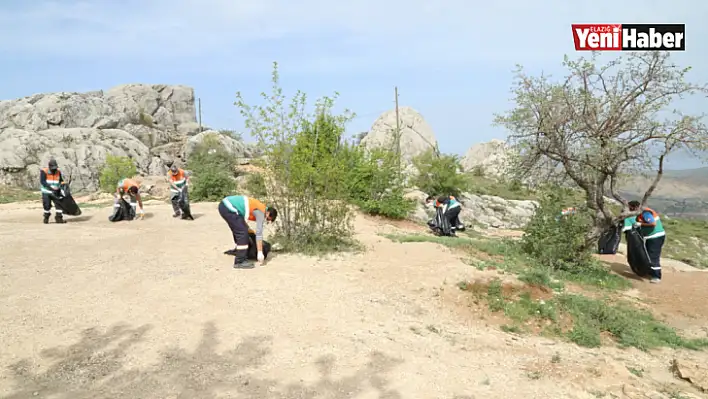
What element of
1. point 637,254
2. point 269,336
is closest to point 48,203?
point 269,336

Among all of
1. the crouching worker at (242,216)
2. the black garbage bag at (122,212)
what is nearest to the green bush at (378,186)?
the black garbage bag at (122,212)

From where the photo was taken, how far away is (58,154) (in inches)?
1044

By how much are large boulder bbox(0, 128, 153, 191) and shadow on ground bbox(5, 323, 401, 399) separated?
24.7 metres

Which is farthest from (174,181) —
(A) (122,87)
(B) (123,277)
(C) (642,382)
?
(A) (122,87)

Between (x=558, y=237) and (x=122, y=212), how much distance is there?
10.3 metres

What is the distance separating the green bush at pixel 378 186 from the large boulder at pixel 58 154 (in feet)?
57.8

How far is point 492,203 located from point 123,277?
72.2ft

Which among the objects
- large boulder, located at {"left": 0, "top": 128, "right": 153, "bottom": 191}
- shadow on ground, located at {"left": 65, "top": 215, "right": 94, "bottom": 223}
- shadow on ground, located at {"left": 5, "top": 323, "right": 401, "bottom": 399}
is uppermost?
large boulder, located at {"left": 0, "top": 128, "right": 153, "bottom": 191}

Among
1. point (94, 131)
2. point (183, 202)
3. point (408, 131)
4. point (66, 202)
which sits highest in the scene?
point (408, 131)

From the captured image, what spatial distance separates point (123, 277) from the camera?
678cm

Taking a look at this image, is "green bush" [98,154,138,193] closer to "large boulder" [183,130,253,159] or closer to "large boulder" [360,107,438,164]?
"large boulder" [183,130,253,159]

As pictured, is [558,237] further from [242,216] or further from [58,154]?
[58,154]

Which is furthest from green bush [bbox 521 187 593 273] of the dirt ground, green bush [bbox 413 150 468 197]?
green bush [bbox 413 150 468 197]

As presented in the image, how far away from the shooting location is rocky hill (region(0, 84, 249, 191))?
26.2 meters
